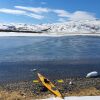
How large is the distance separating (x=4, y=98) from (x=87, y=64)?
17.1 meters

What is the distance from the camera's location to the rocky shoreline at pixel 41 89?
21.4 metres

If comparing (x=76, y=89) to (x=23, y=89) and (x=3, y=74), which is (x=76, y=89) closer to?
(x=23, y=89)

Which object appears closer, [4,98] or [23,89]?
[4,98]

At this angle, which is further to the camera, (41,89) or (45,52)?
(45,52)

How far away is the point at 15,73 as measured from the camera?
98.5 ft

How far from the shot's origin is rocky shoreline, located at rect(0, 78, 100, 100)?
21.4 meters

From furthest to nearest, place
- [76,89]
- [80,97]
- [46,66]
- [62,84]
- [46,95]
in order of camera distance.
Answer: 1. [46,66]
2. [62,84]
3. [76,89]
4. [46,95]
5. [80,97]

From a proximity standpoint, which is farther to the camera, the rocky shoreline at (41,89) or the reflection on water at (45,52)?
the reflection on water at (45,52)

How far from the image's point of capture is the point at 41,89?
22828 millimetres

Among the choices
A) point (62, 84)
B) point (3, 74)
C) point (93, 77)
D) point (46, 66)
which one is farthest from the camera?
point (46, 66)

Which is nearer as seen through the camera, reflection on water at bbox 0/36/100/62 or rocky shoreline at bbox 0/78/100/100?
rocky shoreline at bbox 0/78/100/100

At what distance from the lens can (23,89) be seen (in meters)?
23.1

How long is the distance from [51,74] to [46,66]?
4.54 meters

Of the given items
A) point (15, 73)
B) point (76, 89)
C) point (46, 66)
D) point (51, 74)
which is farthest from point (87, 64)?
point (76, 89)
